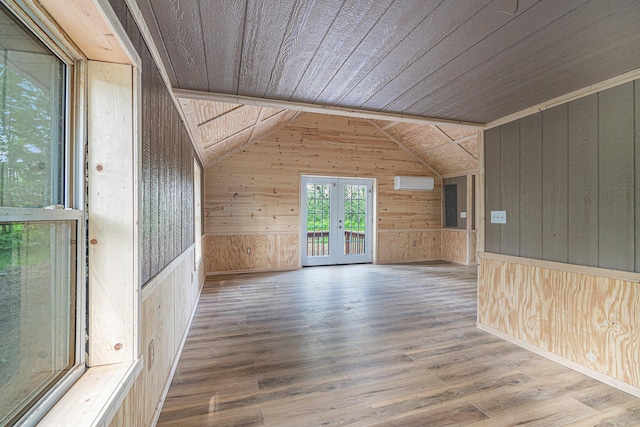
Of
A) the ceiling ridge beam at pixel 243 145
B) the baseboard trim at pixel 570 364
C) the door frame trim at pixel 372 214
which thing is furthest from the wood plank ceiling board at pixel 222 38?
the door frame trim at pixel 372 214

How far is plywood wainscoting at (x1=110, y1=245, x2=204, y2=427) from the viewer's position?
4.06ft

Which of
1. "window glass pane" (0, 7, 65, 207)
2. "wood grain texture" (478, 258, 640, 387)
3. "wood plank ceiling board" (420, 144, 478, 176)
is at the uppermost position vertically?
"wood plank ceiling board" (420, 144, 478, 176)

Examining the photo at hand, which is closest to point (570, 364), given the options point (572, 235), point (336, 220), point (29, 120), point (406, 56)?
point (572, 235)

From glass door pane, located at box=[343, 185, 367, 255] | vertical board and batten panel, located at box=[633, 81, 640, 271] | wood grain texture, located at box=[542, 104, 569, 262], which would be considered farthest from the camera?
glass door pane, located at box=[343, 185, 367, 255]

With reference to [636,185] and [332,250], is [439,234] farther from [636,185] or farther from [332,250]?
[636,185]

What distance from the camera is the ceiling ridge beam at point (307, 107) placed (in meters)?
2.13

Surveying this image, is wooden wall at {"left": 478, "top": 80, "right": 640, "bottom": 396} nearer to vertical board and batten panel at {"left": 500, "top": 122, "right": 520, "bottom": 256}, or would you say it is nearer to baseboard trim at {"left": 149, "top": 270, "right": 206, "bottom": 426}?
vertical board and batten panel at {"left": 500, "top": 122, "right": 520, "bottom": 256}

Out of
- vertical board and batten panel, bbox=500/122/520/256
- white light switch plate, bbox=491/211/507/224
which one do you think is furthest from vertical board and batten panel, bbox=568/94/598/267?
white light switch plate, bbox=491/211/507/224

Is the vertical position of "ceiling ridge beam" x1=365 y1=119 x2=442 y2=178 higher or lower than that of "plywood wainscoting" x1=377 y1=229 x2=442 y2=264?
higher

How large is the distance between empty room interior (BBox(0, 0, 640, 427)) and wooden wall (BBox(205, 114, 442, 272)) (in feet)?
5.46

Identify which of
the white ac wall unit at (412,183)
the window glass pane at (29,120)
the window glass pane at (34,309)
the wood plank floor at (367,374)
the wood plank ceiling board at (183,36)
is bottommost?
the wood plank floor at (367,374)

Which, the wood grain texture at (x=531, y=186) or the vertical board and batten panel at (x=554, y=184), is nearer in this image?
the vertical board and batten panel at (x=554, y=184)

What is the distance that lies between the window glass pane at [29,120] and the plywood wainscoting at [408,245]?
611cm

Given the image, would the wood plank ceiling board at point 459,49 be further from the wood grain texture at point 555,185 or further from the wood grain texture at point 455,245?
the wood grain texture at point 455,245
